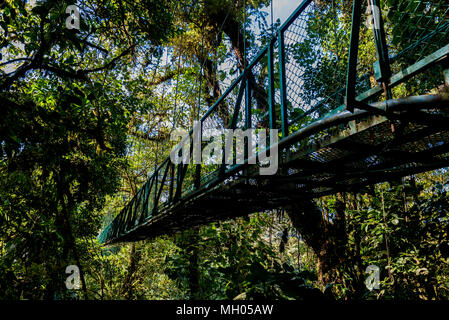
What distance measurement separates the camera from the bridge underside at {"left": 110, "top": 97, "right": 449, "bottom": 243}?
1.21 m

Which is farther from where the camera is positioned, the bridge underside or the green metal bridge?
the bridge underside

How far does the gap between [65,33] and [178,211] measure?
6.72ft

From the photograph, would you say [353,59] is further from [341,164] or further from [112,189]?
[112,189]

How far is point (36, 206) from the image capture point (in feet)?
7.41

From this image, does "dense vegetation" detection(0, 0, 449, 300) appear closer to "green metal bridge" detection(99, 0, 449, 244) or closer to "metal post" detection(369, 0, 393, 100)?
"green metal bridge" detection(99, 0, 449, 244)

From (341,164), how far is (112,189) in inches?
198

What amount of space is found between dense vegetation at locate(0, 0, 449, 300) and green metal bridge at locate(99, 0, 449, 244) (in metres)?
0.09

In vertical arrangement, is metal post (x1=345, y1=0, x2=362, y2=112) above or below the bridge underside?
above

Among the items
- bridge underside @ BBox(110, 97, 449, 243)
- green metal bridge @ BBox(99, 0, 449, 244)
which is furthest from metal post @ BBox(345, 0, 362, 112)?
bridge underside @ BBox(110, 97, 449, 243)

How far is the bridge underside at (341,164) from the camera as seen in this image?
1209 millimetres

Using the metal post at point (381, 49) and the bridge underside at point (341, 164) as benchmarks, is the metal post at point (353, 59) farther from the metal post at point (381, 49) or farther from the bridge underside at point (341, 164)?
the bridge underside at point (341, 164)
